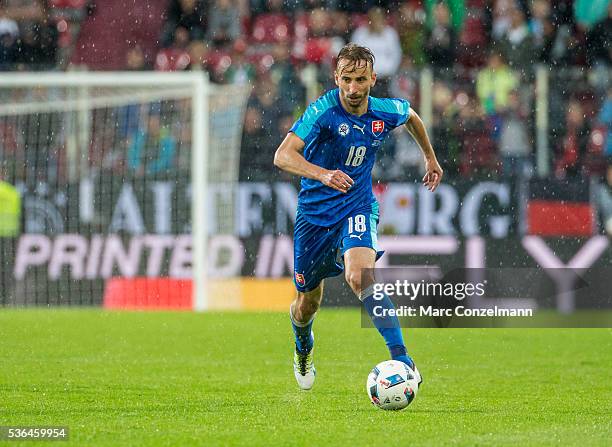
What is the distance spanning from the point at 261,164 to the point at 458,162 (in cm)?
248

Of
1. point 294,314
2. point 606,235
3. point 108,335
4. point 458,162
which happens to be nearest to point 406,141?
point 458,162

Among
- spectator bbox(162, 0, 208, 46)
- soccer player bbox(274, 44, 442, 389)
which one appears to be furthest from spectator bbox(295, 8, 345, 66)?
soccer player bbox(274, 44, 442, 389)

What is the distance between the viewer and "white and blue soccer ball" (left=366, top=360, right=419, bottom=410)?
6.81m

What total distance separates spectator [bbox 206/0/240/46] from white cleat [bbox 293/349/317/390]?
11075 mm

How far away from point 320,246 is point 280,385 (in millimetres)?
1059

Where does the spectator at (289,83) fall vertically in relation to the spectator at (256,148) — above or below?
above

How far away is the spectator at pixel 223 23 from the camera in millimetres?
18719

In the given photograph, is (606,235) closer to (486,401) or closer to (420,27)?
(420,27)

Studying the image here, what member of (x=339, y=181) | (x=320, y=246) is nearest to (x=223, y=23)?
(x=320, y=246)

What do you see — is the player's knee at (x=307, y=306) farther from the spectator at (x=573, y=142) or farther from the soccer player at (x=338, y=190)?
the spectator at (x=573, y=142)

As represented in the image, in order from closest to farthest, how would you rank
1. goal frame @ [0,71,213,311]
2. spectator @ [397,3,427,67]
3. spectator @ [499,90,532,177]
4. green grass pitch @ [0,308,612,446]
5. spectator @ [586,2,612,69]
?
green grass pitch @ [0,308,612,446] < goal frame @ [0,71,213,311] < spectator @ [499,90,532,177] < spectator @ [586,2,612,69] < spectator @ [397,3,427,67]

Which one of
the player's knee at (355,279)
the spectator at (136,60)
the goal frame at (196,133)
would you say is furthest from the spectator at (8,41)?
the player's knee at (355,279)

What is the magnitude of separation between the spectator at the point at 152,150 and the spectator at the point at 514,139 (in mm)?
4151

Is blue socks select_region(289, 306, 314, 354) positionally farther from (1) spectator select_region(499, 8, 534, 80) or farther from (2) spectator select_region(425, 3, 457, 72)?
(2) spectator select_region(425, 3, 457, 72)
